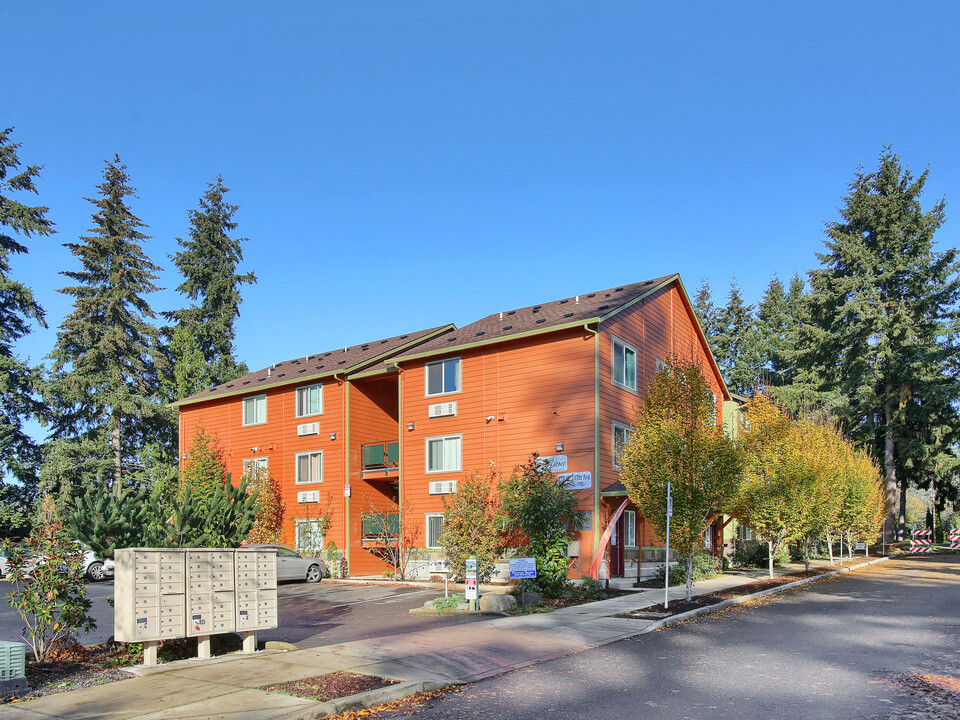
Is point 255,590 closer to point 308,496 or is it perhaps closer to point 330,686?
point 330,686

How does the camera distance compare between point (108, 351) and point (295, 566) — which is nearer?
point (295, 566)

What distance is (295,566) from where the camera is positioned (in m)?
26.9

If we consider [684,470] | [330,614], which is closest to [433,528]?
[330,614]

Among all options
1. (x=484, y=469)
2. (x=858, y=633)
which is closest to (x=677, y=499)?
(x=858, y=633)

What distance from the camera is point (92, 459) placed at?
4247 centimetres

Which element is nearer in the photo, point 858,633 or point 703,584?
point 858,633

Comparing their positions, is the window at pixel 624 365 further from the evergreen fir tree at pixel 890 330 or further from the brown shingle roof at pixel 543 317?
the evergreen fir tree at pixel 890 330

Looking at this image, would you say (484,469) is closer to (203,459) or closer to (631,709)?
(203,459)

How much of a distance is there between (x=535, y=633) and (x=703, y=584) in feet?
38.2

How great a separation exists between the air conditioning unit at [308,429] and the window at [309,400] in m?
0.50

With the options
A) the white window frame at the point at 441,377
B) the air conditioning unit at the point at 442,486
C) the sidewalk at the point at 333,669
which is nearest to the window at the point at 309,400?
the white window frame at the point at 441,377

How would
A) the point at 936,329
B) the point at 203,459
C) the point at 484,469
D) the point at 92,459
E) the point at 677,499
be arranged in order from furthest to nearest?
the point at 936,329
the point at 92,459
the point at 203,459
the point at 484,469
the point at 677,499

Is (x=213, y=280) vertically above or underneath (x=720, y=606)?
above

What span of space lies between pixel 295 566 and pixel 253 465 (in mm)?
8125
